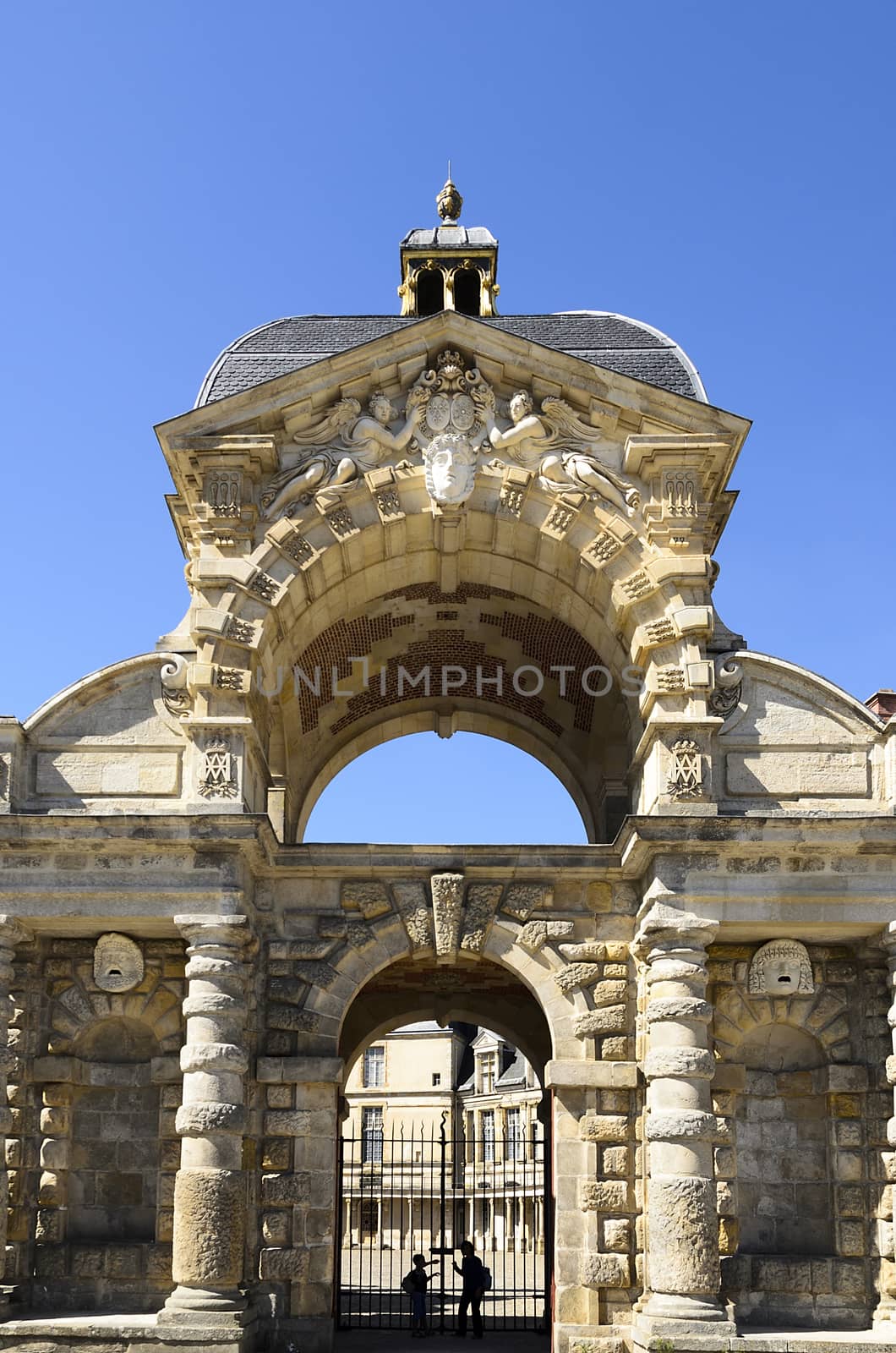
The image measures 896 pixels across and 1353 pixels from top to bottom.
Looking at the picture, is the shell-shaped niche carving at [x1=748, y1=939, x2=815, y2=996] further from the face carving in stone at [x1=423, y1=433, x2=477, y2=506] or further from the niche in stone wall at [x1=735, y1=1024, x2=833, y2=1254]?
the face carving in stone at [x1=423, y1=433, x2=477, y2=506]

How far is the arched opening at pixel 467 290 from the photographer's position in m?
21.6

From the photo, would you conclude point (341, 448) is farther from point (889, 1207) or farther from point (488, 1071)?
point (488, 1071)

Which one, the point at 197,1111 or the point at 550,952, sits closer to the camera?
the point at 197,1111

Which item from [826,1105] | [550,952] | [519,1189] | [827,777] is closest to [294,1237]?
[550,952]

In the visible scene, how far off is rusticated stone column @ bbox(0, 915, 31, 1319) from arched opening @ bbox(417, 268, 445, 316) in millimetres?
10680

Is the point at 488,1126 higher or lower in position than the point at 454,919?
lower

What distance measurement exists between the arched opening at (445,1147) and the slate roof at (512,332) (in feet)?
22.7

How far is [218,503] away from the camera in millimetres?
16062

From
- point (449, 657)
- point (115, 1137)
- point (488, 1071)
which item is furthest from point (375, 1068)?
point (115, 1137)

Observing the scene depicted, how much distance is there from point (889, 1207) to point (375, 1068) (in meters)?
39.8

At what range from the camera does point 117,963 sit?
15.6 meters

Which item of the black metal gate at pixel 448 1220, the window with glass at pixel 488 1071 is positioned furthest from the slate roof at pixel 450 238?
the window with glass at pixel 488 1071

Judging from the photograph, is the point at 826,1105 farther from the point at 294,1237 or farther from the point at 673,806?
the point at 294,1237

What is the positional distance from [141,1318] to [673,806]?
22.5ft
